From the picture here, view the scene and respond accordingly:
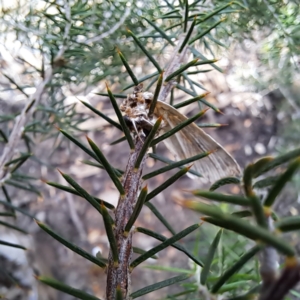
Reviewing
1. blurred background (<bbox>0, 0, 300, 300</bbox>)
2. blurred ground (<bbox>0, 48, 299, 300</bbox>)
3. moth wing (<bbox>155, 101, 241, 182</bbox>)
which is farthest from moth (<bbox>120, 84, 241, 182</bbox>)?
blurred ground (<bbox>0, 48, 299, 300</bbox>)

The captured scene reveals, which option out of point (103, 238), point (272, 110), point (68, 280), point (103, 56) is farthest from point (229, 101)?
point (103, 56)

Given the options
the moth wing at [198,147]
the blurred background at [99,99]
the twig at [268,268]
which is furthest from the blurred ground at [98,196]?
the twig at [268,268]

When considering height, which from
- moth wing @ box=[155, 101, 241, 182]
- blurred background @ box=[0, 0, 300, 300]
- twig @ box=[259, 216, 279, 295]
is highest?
blurred background @ box=[0, 0, 300, 300]

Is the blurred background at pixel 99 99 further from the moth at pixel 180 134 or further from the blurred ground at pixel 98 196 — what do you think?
the moth at pixel 180 134

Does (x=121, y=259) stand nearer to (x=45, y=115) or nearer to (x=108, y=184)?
(x=45, y=115)

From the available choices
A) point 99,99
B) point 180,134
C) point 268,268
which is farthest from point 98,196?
point 268,268

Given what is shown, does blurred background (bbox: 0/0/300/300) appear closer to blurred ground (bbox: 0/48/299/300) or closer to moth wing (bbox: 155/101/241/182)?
blurred ground (bbox: 0/48/299/300)
